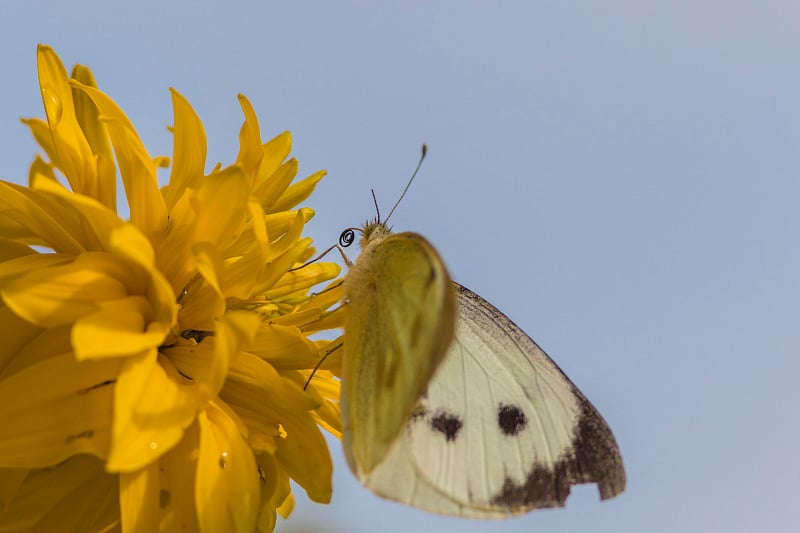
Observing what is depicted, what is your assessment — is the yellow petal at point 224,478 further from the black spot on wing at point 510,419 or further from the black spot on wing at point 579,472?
the black spot on wing at point 510,419

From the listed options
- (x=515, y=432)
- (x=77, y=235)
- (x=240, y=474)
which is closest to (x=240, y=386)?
(x=240, y=474)

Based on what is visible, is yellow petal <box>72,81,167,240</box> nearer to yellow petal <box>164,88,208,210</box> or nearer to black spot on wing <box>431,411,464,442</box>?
yellow petal <box>164,88,208,210</box>

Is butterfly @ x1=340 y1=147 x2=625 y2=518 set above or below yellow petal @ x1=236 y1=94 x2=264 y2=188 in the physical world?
below

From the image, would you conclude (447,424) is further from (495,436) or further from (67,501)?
(67,501)

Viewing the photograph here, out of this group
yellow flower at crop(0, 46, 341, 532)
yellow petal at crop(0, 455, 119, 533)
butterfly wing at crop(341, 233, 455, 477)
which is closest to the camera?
yellow flower at crop(0, 46, 341, 532)

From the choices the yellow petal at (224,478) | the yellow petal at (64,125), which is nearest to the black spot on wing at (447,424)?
the yellow petal at (224,478)

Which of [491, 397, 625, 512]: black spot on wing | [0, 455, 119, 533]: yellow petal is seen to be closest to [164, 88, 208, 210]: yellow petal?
[0, 455, 119, 533]: yellow petal
